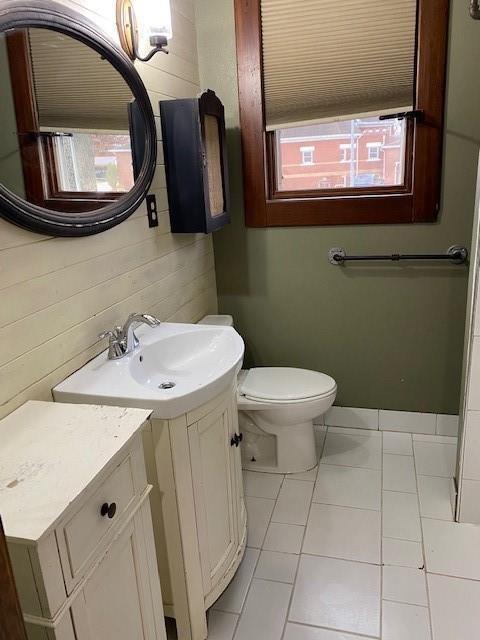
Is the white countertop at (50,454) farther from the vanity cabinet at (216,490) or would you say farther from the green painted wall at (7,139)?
the green painted wall at (7,139)

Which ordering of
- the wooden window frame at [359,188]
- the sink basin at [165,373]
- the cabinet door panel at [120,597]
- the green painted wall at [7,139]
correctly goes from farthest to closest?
the wooden window frame at [359,188] → the sink basin at [165,373] → the green painted wall at [7,139] → the cabinet door panel at [120,597]

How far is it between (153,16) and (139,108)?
0.30m

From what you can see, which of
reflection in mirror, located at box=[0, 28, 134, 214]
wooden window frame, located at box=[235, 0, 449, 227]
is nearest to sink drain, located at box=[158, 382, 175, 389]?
reflection in mirror, located at box=[0, 28, 134, 214]

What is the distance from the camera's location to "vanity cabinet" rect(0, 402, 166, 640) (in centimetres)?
85

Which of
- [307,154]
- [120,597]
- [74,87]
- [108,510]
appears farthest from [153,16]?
[120,597]

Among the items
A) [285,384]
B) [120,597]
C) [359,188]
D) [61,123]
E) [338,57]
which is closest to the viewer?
[120,597]

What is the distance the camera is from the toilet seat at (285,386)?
2203 millimetres

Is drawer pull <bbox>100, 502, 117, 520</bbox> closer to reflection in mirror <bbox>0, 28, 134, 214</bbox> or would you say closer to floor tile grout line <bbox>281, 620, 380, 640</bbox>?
reflection in mirror <bbox>0, 28, 134, 214</bbox>

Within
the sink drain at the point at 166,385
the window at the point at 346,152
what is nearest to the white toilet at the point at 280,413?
the sink drain at the point at 166,385

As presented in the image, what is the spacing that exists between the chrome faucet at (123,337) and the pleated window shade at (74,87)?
0.59 m

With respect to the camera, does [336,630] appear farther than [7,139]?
Yes

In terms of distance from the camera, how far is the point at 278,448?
233 cm

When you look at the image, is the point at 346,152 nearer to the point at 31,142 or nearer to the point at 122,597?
the point at 31,142

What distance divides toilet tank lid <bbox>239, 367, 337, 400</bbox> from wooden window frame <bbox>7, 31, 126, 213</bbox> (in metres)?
1.17
